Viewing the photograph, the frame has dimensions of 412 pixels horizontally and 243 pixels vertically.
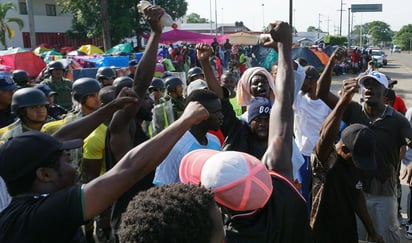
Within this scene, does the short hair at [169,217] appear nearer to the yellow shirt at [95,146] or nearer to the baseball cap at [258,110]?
the baseball cap at [258,110]

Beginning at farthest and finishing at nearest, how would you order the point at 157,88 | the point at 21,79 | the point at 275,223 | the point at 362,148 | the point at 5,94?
the point at 21,79, the point at 157,88, the point at 5,94, the point at 362,148, the point at 275,223

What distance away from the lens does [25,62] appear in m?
11.4

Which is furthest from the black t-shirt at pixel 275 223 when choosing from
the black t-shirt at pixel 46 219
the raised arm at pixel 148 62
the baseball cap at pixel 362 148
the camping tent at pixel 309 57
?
the camping tent at pixel 309 57

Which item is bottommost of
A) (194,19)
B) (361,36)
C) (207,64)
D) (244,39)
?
(207,64)

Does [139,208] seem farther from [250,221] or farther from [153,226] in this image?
[250,221]

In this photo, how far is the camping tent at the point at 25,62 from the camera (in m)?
11.2

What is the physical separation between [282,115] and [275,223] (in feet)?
2.73

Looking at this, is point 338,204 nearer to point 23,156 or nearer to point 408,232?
point 23,156

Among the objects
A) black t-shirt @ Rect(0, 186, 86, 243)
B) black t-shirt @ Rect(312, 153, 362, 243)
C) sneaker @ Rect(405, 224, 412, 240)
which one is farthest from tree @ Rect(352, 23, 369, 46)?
black t-shirt @ Rect(0, 186, 86, 243)

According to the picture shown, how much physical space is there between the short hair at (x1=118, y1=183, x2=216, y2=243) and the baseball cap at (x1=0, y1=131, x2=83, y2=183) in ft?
1.87

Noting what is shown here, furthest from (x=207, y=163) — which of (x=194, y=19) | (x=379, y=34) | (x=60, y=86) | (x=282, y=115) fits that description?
(x=379, y=34)

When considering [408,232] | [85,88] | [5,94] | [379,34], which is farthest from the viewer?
[379,34]

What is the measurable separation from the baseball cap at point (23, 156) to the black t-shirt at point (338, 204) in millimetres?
1899

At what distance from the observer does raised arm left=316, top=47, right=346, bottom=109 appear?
4.14 meters
